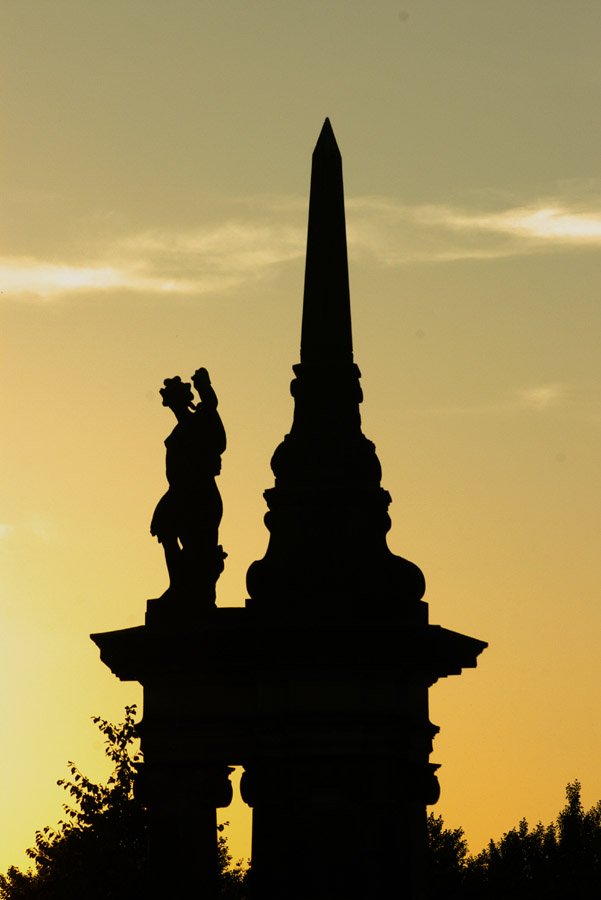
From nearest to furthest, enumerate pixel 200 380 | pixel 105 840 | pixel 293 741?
1. pixel 293 741
2. pixel 200 380
3. pixel 105 840

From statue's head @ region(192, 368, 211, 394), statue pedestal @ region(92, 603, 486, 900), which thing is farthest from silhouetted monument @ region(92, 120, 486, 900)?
statue's head @ region(192, 368, 211, 394)

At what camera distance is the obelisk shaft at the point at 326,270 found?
117 ft

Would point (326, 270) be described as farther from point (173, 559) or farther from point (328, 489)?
point (173, 559)

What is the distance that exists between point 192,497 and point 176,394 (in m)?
1.45

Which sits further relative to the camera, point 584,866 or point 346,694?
point 584,866

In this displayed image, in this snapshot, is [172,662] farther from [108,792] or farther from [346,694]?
[108,792]

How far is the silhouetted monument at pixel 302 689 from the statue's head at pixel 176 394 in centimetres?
50

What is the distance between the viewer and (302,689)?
110ft

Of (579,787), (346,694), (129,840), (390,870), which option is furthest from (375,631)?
(579,787)

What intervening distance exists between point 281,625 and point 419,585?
2.03 meters

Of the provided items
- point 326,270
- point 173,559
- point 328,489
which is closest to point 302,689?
point 173,559

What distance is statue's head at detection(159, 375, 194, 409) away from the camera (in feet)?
116

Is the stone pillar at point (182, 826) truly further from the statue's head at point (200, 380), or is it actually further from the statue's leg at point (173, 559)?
the statue's head at point (200, 380)

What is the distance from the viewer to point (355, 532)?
3456cm
